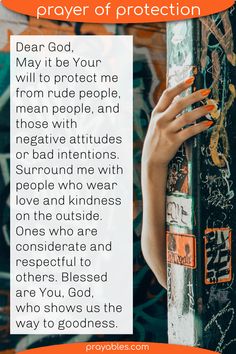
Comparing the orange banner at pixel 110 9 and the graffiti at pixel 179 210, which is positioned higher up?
the orange banner at pixel 110 9

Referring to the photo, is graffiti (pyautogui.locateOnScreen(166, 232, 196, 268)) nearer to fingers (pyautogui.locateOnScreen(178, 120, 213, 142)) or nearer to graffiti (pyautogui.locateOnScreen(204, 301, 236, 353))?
graffiti (pyautogui.locateOnScreen(204, 301, 236, 353))

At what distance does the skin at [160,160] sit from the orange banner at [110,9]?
12.8 inches

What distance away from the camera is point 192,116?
2.99 metres

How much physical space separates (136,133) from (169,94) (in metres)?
0.23

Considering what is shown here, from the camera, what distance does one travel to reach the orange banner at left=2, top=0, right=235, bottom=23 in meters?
2.97

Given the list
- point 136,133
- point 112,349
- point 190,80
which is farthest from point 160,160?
point 112,349

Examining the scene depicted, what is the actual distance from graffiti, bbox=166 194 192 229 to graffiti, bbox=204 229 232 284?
109 mm

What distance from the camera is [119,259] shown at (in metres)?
3.02

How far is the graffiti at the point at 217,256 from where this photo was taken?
3.02m

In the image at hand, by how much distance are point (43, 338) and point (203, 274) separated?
773 mm

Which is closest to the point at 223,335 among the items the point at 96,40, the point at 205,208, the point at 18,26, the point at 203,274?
the point at 203,274

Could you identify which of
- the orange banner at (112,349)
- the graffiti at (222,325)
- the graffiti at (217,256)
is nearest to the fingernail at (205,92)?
the graffiti at (217,256)

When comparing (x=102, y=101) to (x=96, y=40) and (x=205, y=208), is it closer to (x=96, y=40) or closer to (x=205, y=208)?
(x=96, y=40)

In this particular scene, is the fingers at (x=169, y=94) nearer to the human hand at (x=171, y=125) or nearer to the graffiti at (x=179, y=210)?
the human hand at (x=171, y=125)
